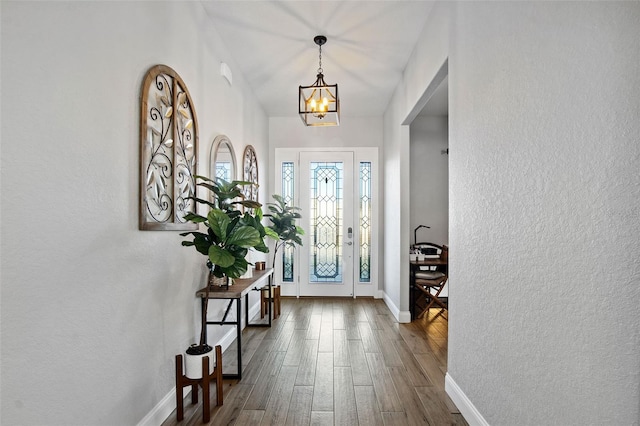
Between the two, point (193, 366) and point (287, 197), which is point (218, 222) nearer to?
point (193, 366)

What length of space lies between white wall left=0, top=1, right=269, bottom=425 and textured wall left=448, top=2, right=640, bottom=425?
1847 mm

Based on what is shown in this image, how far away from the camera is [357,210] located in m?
5.62

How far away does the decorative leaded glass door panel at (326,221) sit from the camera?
18.5 ft

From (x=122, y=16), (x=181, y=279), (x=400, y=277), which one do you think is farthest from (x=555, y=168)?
(x=400, y=277)

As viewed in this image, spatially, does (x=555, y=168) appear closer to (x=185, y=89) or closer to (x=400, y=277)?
(x=185, y=89)

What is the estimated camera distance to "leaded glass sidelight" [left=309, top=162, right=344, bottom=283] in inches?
223

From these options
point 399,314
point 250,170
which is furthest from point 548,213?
point 250,170

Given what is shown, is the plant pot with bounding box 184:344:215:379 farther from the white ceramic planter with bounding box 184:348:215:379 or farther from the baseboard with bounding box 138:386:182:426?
the baseboard with bounding box 138:386:182:426

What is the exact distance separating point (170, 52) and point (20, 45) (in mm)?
1204

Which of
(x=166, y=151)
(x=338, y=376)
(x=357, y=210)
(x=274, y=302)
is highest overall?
(x=166, y=151)

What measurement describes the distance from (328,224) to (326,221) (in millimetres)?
57

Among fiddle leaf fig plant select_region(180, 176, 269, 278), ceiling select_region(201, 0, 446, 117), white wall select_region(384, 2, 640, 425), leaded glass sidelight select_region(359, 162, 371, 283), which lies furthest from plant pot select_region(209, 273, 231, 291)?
leaded glass sidelight select_region(359, 162, 371, 283)

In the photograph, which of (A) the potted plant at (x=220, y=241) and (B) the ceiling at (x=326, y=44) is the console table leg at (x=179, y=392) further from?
(B) the ceiling at (x=326, y=44)

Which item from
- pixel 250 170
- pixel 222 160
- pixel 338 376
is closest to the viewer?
pixel 338 376
